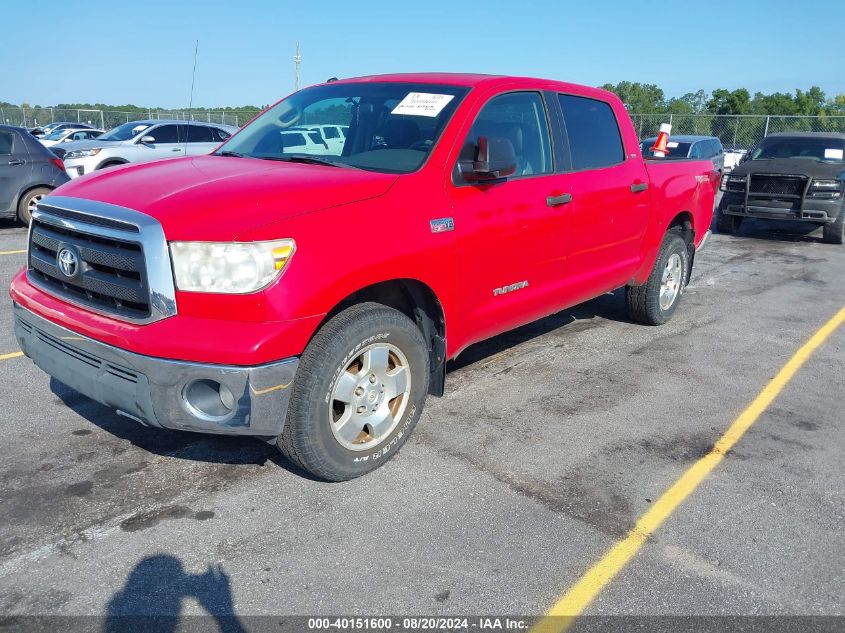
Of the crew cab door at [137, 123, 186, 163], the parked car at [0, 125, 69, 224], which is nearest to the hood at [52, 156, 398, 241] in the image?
the parked car at [0, 125, 69, 224]

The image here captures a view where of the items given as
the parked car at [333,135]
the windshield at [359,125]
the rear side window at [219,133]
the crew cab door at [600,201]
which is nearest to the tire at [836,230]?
the crew cab door at [600,201]

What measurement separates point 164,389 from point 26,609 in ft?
2.97

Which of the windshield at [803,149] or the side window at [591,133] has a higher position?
the windshield at [803,149]

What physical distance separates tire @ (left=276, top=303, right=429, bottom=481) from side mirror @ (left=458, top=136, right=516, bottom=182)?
0.89 m

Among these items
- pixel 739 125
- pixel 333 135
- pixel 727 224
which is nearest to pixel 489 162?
pixel 333 135

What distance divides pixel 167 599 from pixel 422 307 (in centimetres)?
183

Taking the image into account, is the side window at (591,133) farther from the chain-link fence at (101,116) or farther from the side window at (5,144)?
the chain-link fence at (101,116)

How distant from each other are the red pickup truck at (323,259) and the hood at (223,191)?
12mm

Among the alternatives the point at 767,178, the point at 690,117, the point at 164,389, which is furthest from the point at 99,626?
the point at 690,117

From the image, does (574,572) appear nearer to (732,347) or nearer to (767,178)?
(732,347)

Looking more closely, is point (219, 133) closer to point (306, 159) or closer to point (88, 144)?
point (88, 144)

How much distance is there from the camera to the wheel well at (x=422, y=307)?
3613mm

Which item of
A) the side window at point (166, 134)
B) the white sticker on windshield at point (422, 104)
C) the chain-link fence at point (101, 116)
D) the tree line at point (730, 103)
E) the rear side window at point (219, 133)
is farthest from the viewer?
the tree line at point (730, 103)

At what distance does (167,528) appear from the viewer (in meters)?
3.09
